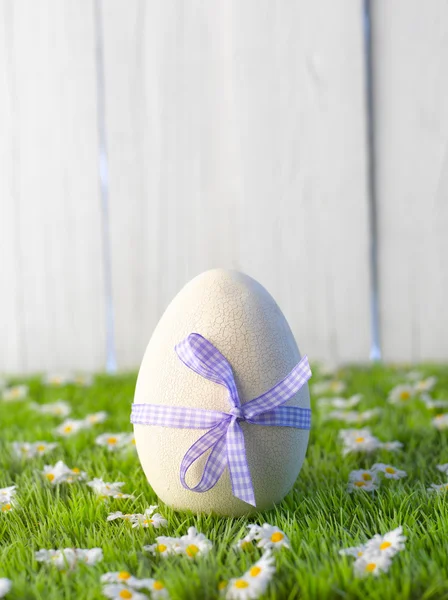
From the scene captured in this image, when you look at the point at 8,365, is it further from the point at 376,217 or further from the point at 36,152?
the point at 376,217

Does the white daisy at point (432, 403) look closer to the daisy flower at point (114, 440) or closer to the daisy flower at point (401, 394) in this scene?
the daisy flower at point (401, 394)

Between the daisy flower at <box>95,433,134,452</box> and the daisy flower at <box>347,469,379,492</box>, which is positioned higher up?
the daisy flower at <box>347,469,379,492</box>

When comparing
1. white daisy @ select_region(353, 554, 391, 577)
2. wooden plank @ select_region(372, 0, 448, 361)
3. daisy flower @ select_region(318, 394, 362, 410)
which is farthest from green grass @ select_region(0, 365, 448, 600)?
wooden plank @ select_region(372, 0, 448, 361)

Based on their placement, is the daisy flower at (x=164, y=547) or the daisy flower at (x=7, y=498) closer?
the daisy flower at (x=164, y=547)

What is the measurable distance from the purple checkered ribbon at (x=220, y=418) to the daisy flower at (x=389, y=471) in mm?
265

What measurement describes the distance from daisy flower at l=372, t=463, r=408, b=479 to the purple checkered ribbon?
10.4 inches

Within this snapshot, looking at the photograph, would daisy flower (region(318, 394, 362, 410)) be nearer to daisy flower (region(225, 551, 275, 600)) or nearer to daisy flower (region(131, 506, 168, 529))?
daisy flower (region(131, 506, 168, 529))

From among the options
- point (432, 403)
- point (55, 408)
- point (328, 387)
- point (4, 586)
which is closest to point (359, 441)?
point (432, 403)

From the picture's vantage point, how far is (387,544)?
0.85m

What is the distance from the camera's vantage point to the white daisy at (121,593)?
751mm

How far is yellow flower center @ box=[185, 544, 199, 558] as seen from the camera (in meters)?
0.87

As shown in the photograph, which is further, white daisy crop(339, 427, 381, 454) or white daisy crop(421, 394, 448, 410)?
white daisy crop(421, 394, 448, 410)

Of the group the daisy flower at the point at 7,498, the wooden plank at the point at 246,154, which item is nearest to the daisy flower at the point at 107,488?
the daisy flower at the point at 7,498

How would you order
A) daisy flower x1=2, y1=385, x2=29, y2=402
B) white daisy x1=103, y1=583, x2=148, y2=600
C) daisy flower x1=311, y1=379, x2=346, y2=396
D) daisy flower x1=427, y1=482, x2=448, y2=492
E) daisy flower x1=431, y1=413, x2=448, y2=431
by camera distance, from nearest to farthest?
white daisy x1=103, y1=583, x2=148, y2=600 < daisy flower x1=427, y1=482, x2=448, y2=492 < daisy flower x1=431, y1=413, x2=448, y2=431 < daisy flower x1=311, y1=379, x2=346, y2=396 < daisy flower x1=2, y1=385, x2=29, y2=402
